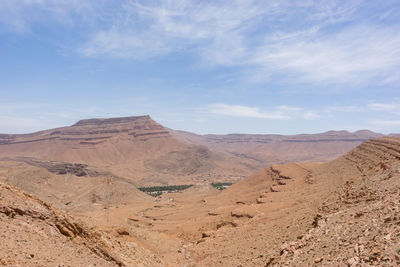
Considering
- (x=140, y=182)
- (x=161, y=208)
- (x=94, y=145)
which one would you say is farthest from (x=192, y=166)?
(x=161, y=208)

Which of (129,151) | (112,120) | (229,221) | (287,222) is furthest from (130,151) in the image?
(287,222)

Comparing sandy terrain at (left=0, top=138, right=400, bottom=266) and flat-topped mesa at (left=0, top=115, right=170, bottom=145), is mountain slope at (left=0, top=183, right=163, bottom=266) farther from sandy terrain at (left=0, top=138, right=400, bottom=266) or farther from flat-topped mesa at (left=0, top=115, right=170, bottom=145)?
flat-topped mesa at (left=0, top=115, right=170, bottom=145)

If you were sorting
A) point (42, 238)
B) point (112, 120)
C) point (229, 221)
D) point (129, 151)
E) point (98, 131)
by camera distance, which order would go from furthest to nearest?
point (112, 120) < point (98, 131) < point (129, 151) < point (229, 221) < point (42, 238)

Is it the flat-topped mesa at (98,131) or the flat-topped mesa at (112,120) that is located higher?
the flat-topped mesa at (112,120)

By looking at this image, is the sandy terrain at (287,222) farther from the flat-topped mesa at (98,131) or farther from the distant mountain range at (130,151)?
the flat-topped mesa at (98,131)

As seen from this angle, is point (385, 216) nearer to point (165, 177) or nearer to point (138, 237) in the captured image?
point (138, 237)

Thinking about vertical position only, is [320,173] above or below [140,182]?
above

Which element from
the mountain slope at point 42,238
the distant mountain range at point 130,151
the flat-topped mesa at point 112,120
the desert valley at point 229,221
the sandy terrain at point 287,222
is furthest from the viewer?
the flat-topped mesa at point 112,120

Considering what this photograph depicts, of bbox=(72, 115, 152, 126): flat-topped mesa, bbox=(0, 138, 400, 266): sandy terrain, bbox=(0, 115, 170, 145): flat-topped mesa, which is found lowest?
bbox=(0, 138, 400, 266): sandy terrain

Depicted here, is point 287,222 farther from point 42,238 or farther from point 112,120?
point 112,120

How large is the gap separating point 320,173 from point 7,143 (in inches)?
6735

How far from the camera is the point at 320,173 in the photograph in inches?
1953

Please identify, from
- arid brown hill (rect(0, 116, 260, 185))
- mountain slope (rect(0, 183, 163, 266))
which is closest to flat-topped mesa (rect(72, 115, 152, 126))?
arid brown hill (rect(0, 116, 260, 185))

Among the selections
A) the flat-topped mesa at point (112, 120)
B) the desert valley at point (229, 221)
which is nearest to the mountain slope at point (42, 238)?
the desert valley at point (229, 221)
